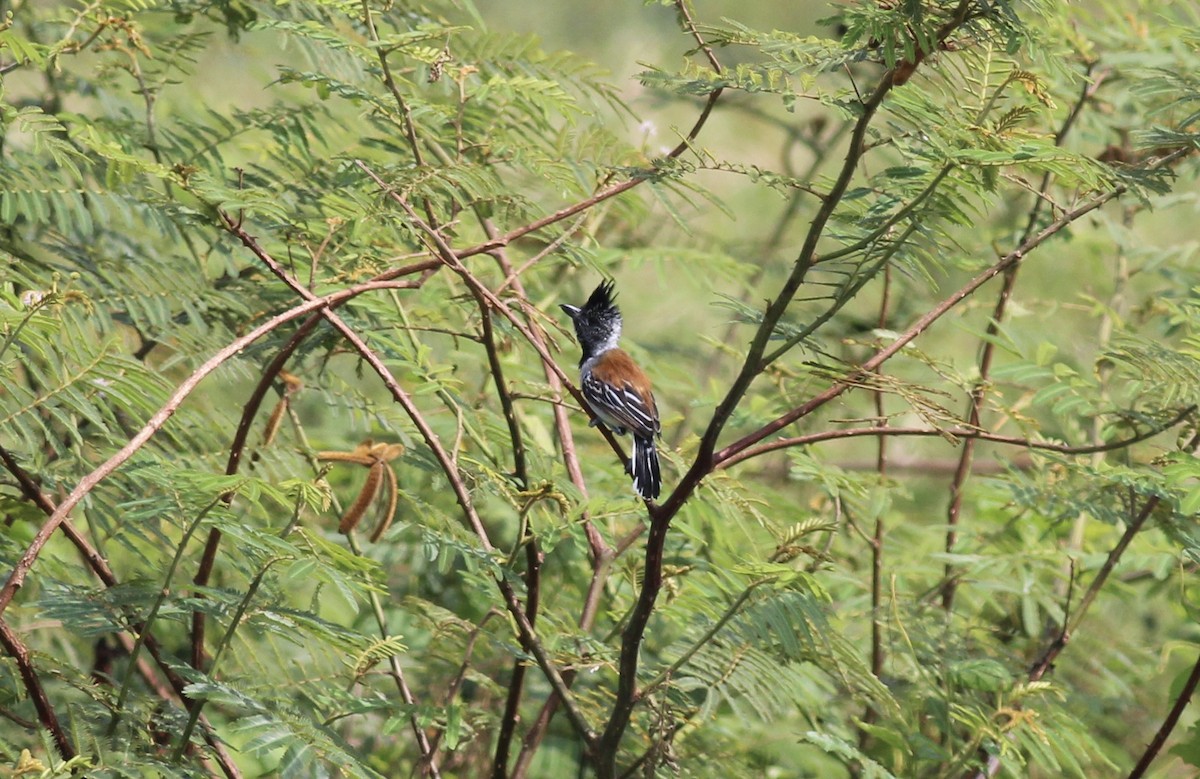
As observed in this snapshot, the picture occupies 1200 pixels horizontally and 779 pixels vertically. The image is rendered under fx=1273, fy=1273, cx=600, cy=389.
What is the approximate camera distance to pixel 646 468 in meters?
3.56

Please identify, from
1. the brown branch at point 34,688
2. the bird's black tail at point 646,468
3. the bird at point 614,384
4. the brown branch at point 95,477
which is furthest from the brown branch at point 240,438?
the bird at point 614,384

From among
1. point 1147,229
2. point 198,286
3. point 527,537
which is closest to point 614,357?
point 198,286

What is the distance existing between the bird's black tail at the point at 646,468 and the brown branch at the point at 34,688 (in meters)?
1.44

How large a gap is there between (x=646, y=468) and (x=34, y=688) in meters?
1.80

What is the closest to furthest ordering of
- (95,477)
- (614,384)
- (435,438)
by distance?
(95,477)
(435,438)
(614,384)

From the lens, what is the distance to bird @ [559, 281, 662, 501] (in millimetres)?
3744

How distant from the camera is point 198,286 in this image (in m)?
3.29

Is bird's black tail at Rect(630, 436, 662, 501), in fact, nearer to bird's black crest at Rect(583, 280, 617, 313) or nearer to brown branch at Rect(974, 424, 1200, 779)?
bird's black crest at Rect(583, 280, 617, 313)

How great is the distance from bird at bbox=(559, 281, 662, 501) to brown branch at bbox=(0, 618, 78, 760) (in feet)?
5.41

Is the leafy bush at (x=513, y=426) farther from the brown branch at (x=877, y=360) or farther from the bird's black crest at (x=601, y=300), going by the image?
the bird's black crest at (x=601, y=300)

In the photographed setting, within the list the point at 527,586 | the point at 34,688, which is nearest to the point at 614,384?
the point at 527,586

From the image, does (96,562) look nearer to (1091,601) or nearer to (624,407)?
(624,407)

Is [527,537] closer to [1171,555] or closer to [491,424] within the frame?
[491,424]

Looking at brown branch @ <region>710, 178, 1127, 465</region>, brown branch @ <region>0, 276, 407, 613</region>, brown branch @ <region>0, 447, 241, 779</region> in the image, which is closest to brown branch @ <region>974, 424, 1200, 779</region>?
brown branch @ <region>710, 178, 1127, 465</region>
